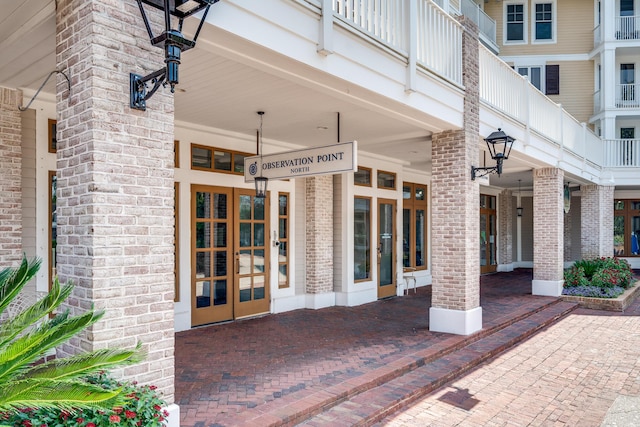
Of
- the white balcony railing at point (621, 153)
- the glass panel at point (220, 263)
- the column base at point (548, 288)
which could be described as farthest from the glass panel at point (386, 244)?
the white balcony railing at point (621, 153)

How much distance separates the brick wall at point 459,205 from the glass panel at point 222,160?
135 inches

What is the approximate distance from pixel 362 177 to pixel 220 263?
4.01 metres

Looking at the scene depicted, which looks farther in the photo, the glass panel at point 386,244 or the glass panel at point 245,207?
the glass panel at point 386,244

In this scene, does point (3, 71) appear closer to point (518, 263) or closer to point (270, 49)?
point (270, 49)

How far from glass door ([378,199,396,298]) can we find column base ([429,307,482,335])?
3421 millimetres

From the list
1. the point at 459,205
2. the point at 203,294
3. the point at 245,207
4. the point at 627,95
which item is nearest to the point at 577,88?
the point at 627,95

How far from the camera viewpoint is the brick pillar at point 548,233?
1117cm

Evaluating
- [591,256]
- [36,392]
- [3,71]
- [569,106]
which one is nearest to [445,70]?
[3,71]

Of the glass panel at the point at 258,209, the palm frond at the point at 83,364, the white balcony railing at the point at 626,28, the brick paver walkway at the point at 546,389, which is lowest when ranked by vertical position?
the brick paver walkway at the point at 546,389

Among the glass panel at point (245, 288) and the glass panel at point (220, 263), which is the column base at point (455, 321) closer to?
the glass panel at point (245, 288)

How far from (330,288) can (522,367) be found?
4.27 meters

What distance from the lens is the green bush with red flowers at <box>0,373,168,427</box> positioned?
95.8 inches

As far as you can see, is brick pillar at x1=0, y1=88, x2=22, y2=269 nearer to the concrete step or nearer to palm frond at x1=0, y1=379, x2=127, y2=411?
palm frond at x1=0, y1=379, x2=127, y2=411

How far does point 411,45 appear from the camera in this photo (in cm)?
559
